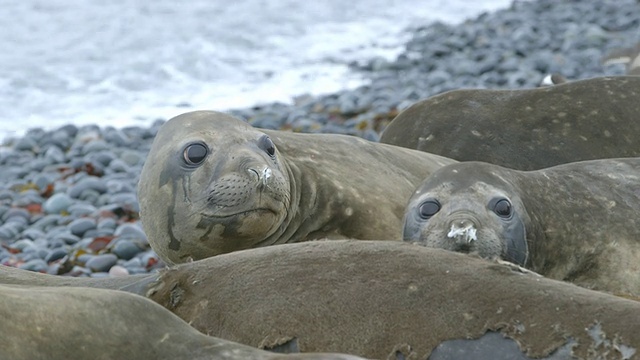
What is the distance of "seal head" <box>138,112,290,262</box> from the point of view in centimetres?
498

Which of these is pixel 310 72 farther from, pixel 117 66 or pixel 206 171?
pixel 206 171

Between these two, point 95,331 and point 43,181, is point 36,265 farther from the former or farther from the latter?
point 95,331

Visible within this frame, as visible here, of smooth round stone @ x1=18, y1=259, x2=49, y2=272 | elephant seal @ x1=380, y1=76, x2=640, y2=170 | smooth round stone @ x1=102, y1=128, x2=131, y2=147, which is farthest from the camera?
smooth round stone @ x1=102, y1=128, x2=131, y2=147

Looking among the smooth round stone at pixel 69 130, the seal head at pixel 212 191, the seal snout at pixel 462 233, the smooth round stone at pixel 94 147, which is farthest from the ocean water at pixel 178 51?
the seal snout at pixel 462 233

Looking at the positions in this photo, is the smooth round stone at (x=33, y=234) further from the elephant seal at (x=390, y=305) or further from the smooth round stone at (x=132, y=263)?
the elephant seal at (x=390, y=305)

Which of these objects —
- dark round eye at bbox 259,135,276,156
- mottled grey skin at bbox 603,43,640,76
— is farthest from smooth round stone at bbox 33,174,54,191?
mottled grey skin at bbox 603,43,640,76

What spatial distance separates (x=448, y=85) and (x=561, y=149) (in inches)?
191

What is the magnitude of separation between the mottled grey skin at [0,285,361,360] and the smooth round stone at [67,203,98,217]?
16.3ft

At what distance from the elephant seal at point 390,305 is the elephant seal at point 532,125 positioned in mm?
2985

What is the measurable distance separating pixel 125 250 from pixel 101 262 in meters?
0.24

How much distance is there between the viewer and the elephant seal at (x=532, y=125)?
6.42 meters

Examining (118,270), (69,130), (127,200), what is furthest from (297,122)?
(118,270)

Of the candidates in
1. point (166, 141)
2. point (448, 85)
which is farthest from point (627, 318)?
point (448, 85)

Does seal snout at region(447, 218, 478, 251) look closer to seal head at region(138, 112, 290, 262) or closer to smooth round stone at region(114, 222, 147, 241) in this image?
seal head at region(138, 112, 290, 262)
